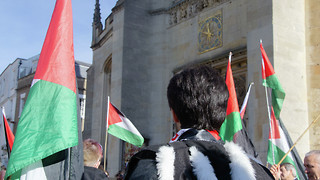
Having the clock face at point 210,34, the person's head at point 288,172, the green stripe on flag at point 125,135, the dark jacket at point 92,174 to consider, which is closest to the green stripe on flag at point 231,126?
the person's head at point 288,172

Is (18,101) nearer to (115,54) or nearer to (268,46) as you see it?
(115,54)

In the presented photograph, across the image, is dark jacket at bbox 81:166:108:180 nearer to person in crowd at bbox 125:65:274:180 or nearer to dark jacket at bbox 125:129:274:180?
person in crowd at bbox 125:65:274:180

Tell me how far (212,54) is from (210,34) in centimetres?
64

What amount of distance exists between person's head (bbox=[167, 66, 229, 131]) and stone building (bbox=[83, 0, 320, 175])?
6706 mm

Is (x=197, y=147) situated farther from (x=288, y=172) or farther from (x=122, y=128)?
(x=122, y=128)

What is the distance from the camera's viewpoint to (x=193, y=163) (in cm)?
150

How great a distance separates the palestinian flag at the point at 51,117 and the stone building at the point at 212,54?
603cm

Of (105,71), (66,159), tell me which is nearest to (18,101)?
(105,71)

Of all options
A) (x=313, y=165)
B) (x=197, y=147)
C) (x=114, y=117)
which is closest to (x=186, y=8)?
(x=114, y=117)

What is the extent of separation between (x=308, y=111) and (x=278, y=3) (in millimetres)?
2506

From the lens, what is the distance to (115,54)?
43.6 ft

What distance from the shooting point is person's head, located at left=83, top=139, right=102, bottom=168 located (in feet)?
10.8

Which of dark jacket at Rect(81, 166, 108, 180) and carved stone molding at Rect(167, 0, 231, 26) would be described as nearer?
dark jacket at Rect(81, 166, 108, 180)

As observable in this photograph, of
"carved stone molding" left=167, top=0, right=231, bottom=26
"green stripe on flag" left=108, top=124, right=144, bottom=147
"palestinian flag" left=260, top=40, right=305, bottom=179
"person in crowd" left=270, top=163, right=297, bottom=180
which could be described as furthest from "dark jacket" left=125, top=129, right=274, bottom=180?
"carved stone molding" left=167, top=0, right=231, bottom=26
